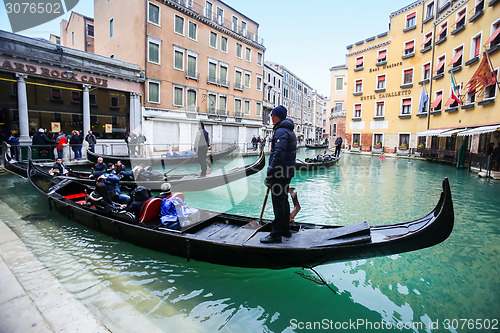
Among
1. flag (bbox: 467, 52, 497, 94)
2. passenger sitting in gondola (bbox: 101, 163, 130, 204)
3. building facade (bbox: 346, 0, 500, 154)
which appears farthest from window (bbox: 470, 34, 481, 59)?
passenger sitting in gondola (bbox: 101, 163, 130, 204)

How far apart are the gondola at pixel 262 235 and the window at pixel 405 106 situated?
72.1ft

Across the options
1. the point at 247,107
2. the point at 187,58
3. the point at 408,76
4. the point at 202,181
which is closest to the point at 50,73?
the point at 187,58

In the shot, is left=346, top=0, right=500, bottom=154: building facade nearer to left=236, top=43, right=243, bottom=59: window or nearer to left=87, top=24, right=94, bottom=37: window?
left=236, top=43, right=243, bottom=59: window

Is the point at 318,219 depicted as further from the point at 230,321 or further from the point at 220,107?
the point at 220,107

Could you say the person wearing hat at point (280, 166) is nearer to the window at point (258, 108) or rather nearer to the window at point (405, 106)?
the window at point (405, 106)

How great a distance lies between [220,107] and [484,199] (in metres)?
18.3

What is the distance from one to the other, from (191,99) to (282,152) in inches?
715

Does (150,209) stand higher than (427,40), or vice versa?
(427,40)

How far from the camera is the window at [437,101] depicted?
676 inches

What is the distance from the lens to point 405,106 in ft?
70.4

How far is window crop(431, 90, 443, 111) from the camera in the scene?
56.3 feet

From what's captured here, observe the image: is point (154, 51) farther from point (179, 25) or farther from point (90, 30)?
point (90, 30)

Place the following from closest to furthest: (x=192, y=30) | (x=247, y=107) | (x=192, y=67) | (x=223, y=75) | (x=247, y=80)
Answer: (x=192, y=30)
(x=192, y=67)
(x=223, y=75)
(x=247, y=80)
(x=247, y=107)

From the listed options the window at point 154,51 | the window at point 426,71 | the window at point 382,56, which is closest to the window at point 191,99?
the window at point 154,51
